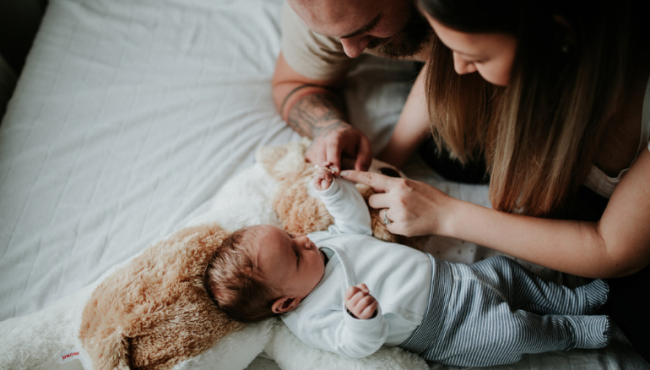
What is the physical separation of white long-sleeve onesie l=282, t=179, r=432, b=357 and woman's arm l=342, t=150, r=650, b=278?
0.06 meters

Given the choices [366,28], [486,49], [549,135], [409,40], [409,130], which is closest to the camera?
[486,49]

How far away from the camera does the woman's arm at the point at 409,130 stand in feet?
3.55

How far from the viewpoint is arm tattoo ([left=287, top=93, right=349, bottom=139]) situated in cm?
115

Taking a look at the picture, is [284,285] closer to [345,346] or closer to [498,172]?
[345,346]

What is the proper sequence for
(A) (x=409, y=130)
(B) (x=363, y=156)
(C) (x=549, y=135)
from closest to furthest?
(C) (x=549, y=135), (B) (x=363, y=156), (A) (x=409, y=130)

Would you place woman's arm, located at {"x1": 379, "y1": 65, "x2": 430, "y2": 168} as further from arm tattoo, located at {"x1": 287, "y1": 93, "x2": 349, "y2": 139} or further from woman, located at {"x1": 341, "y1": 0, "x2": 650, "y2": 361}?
arm tattoo, located at {"x1": 287, "y1": 93, "x2": 349, "y2": 139}

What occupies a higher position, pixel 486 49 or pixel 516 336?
pixel 486 49

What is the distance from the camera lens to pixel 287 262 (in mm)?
838

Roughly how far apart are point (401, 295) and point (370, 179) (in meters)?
0.29

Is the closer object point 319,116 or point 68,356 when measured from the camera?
point 68,356

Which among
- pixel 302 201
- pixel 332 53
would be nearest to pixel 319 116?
pixel 332 53

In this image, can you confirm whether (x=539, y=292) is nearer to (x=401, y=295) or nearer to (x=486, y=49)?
(x=401, y=295)

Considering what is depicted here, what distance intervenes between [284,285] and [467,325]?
439 mm

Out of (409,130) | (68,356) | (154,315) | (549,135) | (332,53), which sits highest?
(549,135)
